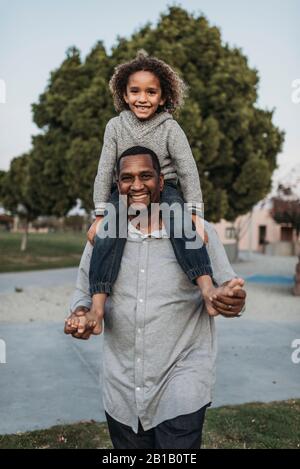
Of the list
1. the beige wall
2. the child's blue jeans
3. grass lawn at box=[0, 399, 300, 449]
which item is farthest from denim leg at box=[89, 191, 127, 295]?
the beige wall

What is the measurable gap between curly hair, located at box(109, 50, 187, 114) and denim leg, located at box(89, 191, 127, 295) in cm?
66

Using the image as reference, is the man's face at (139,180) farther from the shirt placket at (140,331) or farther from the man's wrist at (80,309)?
the man's wrist at (80,309)

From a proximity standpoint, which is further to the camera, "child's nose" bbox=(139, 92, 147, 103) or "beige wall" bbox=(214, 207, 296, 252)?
"beige wall" bbox=(214, 207, 296, 252)

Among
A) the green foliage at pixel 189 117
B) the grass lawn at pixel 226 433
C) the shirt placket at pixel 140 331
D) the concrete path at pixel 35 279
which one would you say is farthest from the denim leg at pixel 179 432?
the concrete path at pixel 35 279

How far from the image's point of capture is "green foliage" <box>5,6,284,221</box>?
12.3m

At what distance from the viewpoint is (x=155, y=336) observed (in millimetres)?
2123

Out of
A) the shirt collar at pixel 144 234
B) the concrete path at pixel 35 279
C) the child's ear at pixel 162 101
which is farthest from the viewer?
the concrete path at pixel 35 279

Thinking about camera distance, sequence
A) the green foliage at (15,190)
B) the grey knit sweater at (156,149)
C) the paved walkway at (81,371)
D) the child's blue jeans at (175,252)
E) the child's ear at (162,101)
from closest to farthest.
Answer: the child's blue jeans at (175,252) < the grey knit sweater at (156,149) < the child's ear at (162,101) < the paved walkway at (81,371) < the green foliage at (15,190)

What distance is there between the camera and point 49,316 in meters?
9.09

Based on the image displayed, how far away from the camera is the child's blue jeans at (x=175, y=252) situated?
2.04m

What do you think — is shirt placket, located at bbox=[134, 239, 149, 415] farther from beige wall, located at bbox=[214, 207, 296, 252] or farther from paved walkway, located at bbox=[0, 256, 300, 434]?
beige wall, located at bbox=[214, 207, 296, 252]

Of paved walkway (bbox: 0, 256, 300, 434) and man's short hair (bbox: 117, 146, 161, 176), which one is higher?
man's short hair (bbox: 117, 146, 161, 176)

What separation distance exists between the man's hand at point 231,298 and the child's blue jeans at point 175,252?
0.22 meters
